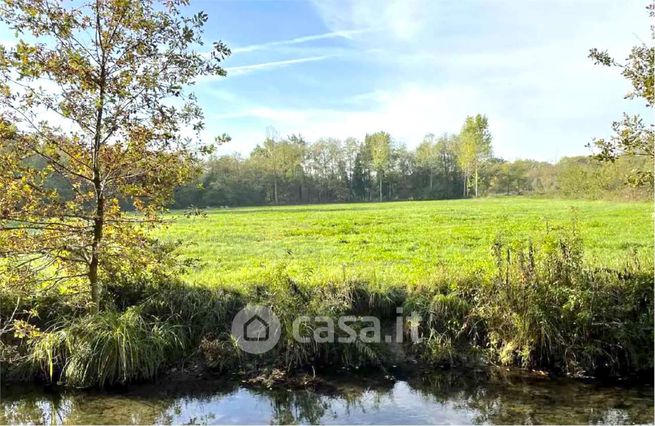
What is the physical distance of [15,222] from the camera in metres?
5.77

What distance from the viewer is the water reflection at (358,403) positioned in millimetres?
5012

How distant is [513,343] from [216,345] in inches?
152

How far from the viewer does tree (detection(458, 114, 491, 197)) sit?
1984 inches

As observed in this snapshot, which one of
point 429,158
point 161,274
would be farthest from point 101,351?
point 429,158

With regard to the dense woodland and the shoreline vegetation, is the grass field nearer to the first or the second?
the shoreline vegetation

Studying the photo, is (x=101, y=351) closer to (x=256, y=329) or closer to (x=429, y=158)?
(x=256, y=329)

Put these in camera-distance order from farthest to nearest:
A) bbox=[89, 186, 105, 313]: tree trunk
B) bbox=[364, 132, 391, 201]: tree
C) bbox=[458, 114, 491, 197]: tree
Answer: bbox=[364, 132, 391, 201]: tree < bbox=[458, 114, 491, 197]: tree < bbox=[89, 186, 105, 313]: tree trunk

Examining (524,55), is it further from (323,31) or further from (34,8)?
(34,8)

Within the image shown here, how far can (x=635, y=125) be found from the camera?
19.7ft

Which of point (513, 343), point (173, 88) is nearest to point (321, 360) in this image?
point (513, 343)

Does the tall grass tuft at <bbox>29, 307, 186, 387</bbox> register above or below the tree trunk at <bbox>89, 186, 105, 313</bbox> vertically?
below

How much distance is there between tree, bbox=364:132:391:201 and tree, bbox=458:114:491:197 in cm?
871

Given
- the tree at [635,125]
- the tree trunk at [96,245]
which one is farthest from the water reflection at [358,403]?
the tree at [635,125]

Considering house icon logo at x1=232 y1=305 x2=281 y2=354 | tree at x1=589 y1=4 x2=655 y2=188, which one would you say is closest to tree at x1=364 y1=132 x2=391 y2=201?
tree at x1=589 y1=4 x2=655 y2=188
